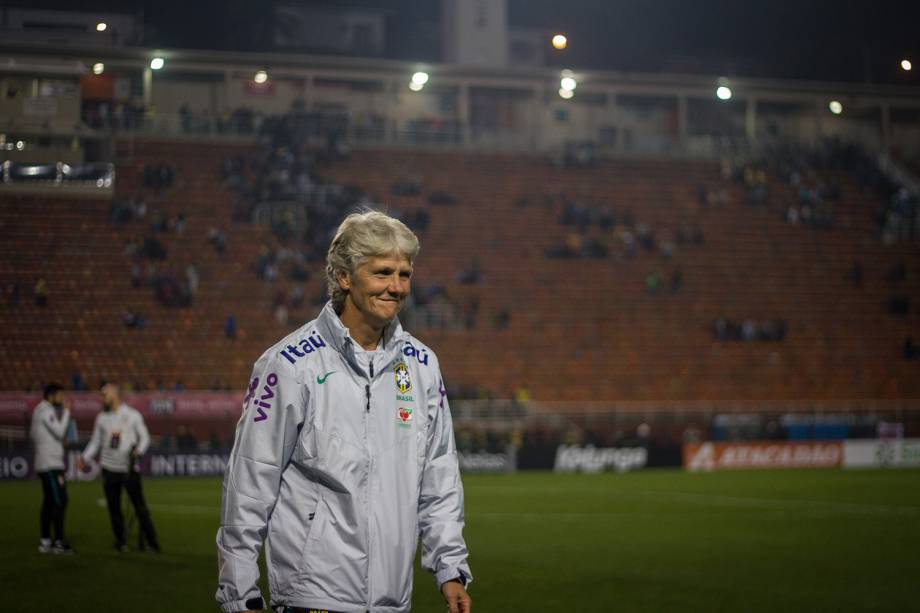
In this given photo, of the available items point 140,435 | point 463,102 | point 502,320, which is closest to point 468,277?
point 502,320

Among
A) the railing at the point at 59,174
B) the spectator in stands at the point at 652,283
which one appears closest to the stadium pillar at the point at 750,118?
the spectator in stands at the point at 652,283

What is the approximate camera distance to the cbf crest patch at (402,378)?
15.4 feet

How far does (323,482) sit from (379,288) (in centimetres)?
71

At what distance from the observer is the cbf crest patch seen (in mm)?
4682

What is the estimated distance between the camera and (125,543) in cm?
1672

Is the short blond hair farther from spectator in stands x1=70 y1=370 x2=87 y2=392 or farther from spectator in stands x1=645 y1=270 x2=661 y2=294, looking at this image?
spectator in stands x1=645 y1=270 x2=661 y2=294

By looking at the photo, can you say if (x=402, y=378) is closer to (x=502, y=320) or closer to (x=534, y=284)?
(x=502, y=320)

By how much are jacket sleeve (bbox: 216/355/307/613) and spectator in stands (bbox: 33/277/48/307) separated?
37855mm

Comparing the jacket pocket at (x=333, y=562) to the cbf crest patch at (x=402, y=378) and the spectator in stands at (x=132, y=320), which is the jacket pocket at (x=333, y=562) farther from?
the spectator in stands at (x=132, y=320)

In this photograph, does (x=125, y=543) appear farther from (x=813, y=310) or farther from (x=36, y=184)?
(x=813, y=310)

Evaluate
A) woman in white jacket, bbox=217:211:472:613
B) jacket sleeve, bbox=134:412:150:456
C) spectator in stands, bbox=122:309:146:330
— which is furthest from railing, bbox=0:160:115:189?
woman in white jacket, bbox=217:211:472:613

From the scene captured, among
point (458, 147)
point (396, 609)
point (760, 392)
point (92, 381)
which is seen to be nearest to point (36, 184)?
point (92, 381)

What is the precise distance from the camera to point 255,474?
4.46 m

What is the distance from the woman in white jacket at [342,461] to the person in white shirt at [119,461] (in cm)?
1245
